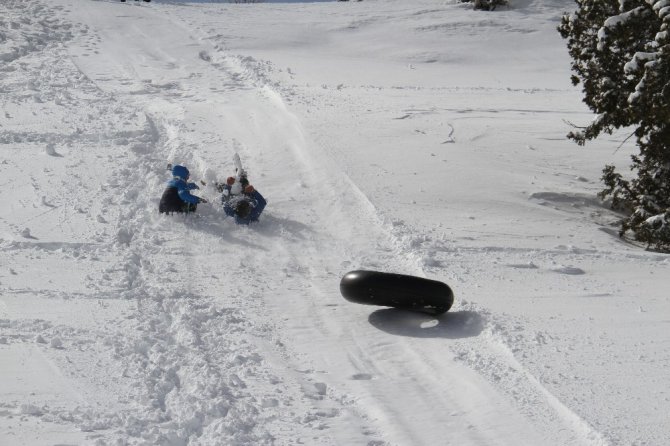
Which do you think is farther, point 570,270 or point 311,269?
point 311,269

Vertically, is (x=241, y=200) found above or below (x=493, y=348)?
above

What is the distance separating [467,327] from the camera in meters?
7.43

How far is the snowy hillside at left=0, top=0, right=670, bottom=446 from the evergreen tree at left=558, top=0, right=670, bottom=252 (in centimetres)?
53

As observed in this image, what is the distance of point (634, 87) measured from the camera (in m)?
10.0

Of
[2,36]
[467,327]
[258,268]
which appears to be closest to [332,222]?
[258,268]

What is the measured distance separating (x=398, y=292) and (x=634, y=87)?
195 inches

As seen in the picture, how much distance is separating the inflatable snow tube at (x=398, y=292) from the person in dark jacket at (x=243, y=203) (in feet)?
9.63

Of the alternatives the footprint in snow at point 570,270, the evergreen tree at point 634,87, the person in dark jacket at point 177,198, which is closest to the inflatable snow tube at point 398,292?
the footprint in snow at point 570,270

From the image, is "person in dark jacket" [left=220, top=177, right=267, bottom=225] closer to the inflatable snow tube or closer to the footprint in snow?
the inflatable snow tube

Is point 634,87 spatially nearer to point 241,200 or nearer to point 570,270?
point 570,270

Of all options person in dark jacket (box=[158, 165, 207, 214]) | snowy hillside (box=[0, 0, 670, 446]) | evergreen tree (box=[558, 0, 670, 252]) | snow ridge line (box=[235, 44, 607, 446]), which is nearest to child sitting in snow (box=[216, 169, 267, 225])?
snowy hillside (box=[0, 0, 670, 446])

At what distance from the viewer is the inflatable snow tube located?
7359 millimetres

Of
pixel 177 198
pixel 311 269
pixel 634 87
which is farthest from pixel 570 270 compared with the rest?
pixel 177 198

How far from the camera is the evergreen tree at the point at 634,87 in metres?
9.03
